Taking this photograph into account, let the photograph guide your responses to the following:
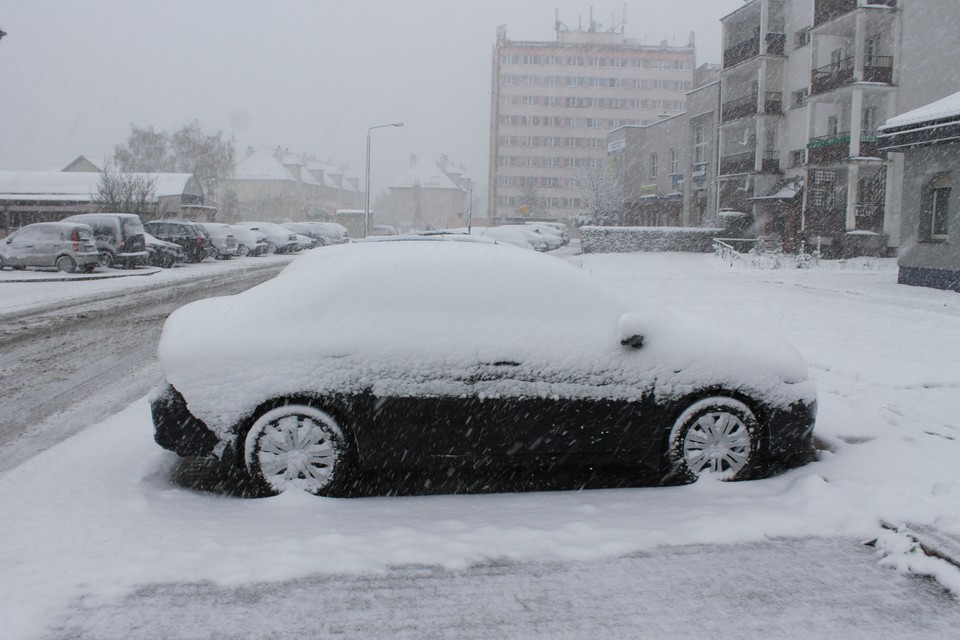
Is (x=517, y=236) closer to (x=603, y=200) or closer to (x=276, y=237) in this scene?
(x=276, y=237)

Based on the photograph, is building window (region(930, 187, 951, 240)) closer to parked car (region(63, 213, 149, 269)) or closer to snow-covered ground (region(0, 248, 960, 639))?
snow-covered ground (region(0, 248, 960, 639))

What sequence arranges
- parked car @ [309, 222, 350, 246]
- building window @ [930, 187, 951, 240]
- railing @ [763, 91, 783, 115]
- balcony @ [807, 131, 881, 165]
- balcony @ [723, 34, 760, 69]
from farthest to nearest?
parked car @ [309, 222, 350, 246] < balcony @ [723, 34, 760, 69] < railing @ [763, 91, 783, 115] < balcony @ [807, 131, 881, 165] < building window @ [930, 187, 951, 240]

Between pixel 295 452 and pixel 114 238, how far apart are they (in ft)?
74.3

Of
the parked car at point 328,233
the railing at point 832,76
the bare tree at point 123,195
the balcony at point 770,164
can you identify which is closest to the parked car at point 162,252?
the bare tree at point 123,195

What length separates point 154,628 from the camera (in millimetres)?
3322

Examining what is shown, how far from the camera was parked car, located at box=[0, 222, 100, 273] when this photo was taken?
22.5m

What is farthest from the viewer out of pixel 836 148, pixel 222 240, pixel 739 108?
pixel 739 108

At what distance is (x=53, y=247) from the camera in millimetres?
22594

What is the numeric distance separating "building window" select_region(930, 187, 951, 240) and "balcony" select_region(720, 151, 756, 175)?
74.7 feet

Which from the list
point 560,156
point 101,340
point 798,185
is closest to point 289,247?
point 798,185

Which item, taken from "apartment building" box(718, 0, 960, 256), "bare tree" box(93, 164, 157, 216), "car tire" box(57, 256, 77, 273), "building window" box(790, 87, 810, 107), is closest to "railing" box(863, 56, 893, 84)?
"apartment building" box(718, 0, 960, 256)

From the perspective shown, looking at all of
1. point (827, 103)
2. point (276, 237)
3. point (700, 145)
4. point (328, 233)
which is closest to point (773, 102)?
point (827, 103)

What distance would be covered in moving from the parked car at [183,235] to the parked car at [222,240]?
7.19 feet

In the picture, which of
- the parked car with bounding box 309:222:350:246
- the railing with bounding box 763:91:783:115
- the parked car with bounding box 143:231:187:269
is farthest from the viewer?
the parked car with bounding box 309:222:350:246
